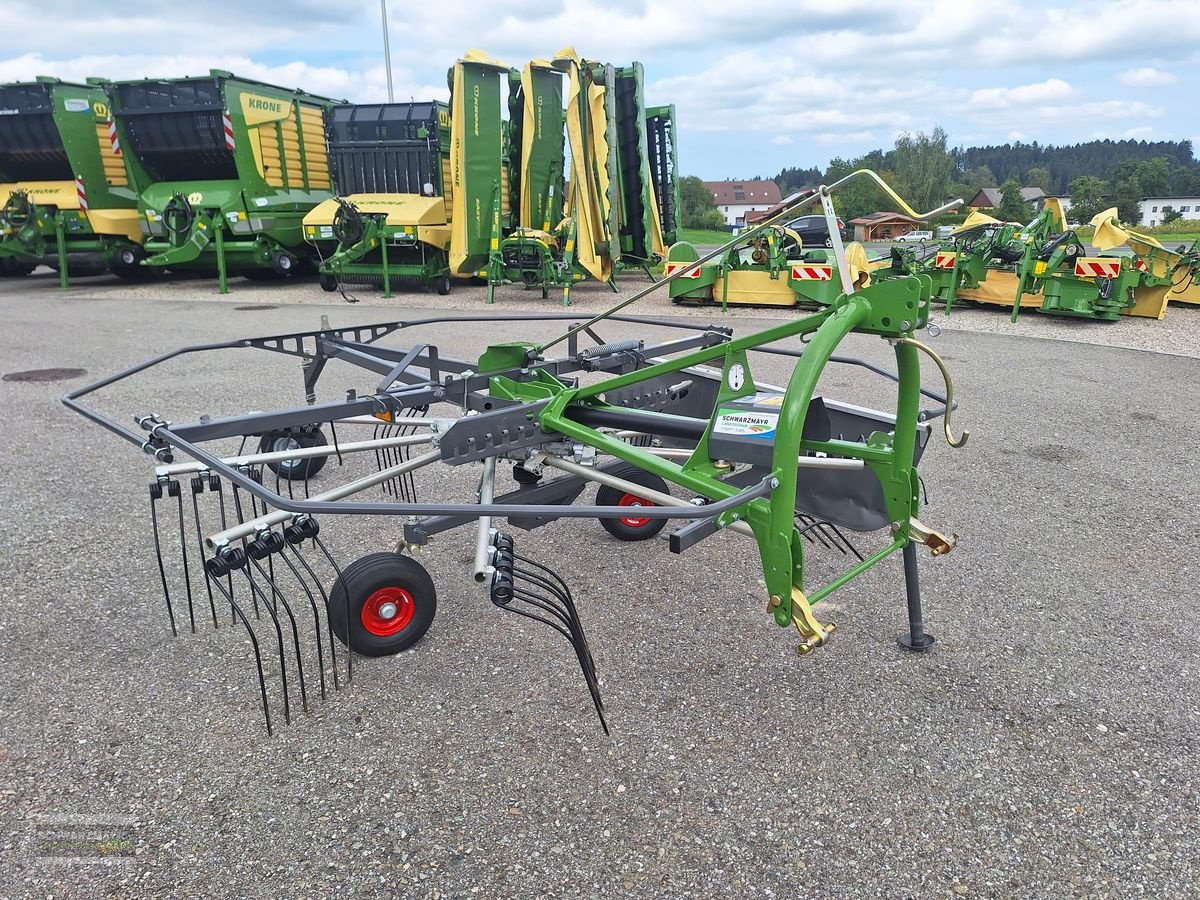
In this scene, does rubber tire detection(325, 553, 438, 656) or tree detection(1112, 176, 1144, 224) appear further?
tree detection(1112, 176, 1144, 224)

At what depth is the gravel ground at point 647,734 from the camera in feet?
6.29

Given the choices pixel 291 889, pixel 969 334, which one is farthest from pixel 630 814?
pixel 969 334

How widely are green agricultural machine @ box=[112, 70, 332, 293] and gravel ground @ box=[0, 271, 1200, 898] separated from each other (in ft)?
29.3

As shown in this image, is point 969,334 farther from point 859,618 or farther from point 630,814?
point 630,814

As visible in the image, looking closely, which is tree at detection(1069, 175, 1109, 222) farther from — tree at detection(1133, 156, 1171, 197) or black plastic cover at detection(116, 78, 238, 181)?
black plastic cover at detection(116, 78, 238, 181)

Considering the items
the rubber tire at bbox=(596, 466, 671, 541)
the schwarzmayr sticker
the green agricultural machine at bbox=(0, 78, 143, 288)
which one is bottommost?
the rubber tire at bbox=(596, 466, 671, 541)

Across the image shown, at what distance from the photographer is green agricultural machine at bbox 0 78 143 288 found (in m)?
11.9

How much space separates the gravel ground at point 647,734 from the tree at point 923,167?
201ft

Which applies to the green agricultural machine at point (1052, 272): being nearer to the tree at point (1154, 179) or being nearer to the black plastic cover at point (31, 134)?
the black plastic cover at point (31, 134)

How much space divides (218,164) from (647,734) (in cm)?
1226

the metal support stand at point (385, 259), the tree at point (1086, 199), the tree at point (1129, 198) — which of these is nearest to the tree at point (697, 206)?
the tree at point (1086, 199)

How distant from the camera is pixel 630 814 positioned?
2070 mm

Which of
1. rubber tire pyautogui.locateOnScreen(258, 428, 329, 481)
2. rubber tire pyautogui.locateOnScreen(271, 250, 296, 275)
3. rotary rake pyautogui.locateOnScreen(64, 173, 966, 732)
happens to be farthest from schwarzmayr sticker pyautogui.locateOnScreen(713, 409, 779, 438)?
rubber tire pyautogui.locateOnScreen(271, 250, 296, 275)

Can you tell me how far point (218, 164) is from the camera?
11945 mm
